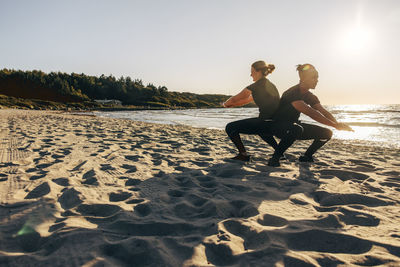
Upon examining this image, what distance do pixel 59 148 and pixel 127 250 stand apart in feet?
15.1

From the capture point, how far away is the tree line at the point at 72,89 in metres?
83.6

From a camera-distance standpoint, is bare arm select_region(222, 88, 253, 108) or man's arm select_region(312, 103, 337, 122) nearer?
man's arm select_region(312, 103, 337, 122)

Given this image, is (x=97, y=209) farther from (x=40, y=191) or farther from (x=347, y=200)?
(x=347, y=200)

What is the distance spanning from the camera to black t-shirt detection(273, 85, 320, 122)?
4.26 metres

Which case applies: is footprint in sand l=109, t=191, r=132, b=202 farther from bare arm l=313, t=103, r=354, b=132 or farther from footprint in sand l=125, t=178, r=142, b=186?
bare arm l=313, t=103, r=354, b=132

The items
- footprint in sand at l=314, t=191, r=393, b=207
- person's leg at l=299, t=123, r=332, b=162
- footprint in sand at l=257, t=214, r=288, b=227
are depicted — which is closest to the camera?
footprint in sand at l=257, t=214, r=288, b=227

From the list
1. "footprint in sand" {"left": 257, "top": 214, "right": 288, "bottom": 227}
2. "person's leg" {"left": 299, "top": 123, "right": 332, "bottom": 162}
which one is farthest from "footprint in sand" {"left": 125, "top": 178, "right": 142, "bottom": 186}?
"person's leg" {"left": 299, "top": 123, "right": 332, "bottom": 162}

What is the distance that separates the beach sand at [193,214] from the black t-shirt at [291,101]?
0.95m

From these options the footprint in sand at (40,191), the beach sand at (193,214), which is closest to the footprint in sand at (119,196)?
the beach sand at (193,214)

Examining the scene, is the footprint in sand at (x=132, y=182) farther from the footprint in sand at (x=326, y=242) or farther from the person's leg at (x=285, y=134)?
the person's leg at (x=285, y=134)

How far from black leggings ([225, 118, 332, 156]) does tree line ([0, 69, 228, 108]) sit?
86.8 meters

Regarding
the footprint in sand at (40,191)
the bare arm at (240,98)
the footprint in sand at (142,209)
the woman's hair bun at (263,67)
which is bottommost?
the footprint in sand at (142,209)

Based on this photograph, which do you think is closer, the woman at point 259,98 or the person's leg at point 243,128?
the woman at point 259,98

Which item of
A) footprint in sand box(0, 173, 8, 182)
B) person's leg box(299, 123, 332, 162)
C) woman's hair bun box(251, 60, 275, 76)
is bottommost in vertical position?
footprint in sand box(0, 173, 8, 182)
